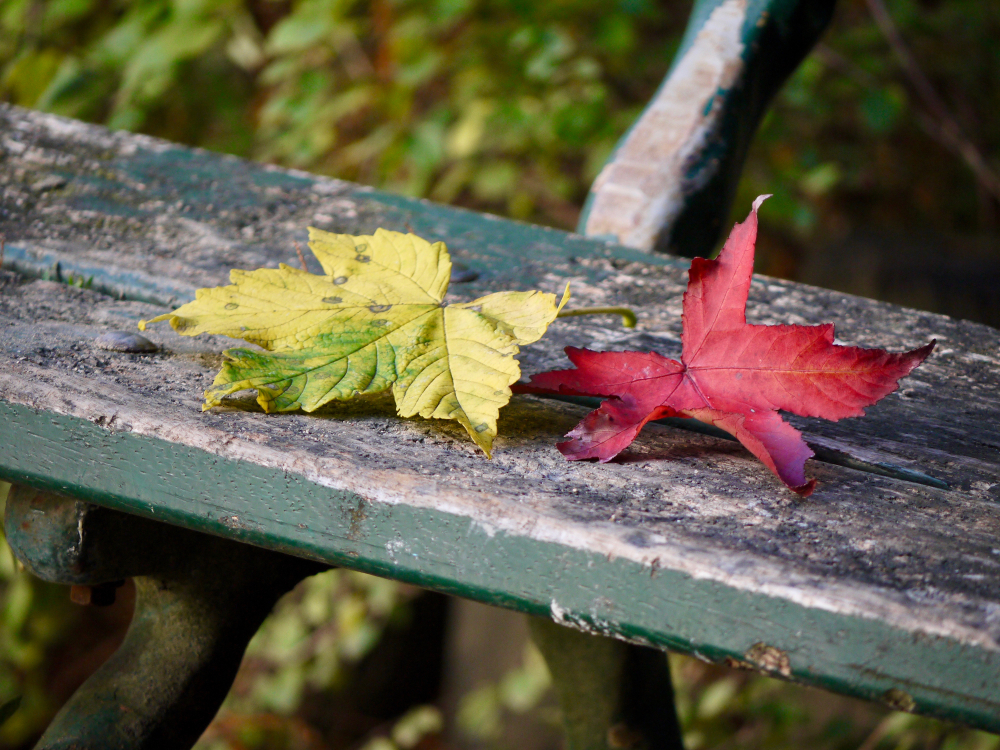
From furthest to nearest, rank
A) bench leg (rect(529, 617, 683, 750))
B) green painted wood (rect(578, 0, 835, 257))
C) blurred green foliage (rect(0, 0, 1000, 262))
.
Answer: blurred green foliage (rect(0, 0, 1000, 262))
green painted wood (rect(578, 0, 835, 257))
bench leg (rect(529, 617, 683, 750))

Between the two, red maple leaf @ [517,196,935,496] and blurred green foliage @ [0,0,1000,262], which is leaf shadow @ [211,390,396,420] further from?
blurred green foliage @ [0,0,1000,262]

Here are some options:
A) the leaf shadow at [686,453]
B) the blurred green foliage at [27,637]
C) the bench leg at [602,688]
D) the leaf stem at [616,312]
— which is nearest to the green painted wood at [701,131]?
the leaf stem at [616,312]

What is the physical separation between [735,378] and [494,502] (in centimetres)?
22

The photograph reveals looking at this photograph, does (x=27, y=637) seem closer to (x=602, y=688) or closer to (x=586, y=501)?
(x=602, y=688)

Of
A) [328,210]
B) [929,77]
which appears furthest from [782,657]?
[929,77]

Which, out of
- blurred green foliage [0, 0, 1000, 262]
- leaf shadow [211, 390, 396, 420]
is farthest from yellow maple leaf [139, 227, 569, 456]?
blurred green foliage [0, 0, 1000, 262]

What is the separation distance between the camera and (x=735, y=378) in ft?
1.94

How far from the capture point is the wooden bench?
0.41m

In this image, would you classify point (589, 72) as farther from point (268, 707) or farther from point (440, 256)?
point (268, 707)

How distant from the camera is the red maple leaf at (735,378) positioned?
0.53 m

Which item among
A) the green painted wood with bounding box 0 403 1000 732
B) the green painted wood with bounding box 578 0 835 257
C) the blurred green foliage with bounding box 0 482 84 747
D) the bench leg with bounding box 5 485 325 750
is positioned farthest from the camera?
the blurred green foliage with bounding box 0 482 84 747

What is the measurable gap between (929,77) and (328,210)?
361 centimetres

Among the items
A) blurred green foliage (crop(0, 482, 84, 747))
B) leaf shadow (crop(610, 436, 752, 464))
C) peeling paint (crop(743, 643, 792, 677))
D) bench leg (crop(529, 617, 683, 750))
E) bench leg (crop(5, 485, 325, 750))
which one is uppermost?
peeling paint (crop(743, 643, 792, 677))

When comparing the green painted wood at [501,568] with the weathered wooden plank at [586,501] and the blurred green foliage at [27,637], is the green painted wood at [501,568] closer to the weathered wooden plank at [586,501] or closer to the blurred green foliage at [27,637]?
the weathered wooden plank at [586,501]
